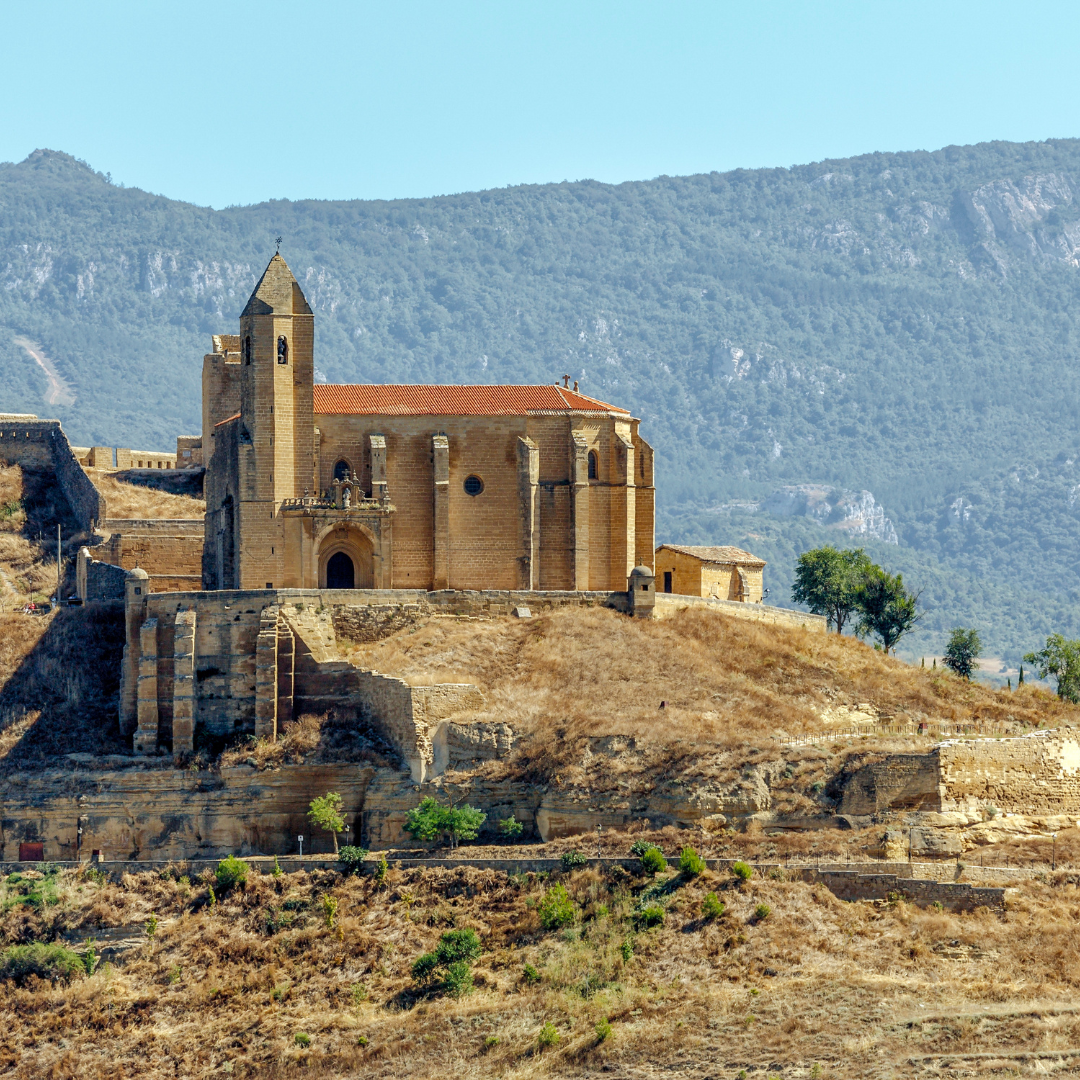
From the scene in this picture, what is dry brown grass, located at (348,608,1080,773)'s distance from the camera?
208 feet

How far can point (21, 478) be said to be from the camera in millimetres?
93812

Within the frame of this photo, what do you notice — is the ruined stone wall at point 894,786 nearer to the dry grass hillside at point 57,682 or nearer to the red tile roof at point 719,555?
the dry grass hillside at point 57,682

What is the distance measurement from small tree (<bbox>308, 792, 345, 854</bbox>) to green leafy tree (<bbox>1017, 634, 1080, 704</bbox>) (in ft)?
84.7

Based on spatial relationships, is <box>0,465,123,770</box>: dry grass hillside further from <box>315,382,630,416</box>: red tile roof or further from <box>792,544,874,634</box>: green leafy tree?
<box>792,544,874,634</box>: green leafy tree

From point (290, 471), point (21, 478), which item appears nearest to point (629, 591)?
point (290, 471)

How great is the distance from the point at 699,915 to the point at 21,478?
48281 millimetres

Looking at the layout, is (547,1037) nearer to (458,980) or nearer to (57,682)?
(458,980)

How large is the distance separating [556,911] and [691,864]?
142 inches

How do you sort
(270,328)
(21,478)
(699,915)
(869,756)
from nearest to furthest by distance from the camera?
(699,915) → (869,756) → (270,328) → (21,478)

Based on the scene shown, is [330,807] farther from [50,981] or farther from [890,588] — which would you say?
[890,588]

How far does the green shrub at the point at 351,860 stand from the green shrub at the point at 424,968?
5.31 m

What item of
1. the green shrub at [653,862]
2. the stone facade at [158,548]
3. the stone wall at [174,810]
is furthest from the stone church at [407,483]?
the green shrub at [653,862]

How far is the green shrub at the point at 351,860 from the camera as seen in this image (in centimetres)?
5972

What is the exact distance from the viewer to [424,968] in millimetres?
54938
